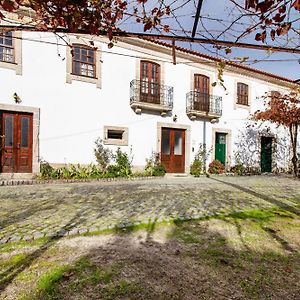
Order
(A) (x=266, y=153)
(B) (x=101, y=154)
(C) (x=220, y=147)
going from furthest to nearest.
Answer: (A) (x=266, y=153) < (C) (x=220, y=147) < (B) (x=101, y=154)

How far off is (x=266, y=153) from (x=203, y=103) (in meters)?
6.75

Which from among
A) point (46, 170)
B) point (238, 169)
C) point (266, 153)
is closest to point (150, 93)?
point (46, 170)

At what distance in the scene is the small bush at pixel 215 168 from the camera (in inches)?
566

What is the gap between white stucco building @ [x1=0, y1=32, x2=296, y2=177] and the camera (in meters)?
10.0

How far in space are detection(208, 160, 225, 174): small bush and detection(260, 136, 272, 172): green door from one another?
4688mm

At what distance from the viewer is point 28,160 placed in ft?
33.6

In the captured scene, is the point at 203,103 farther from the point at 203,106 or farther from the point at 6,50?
the point at 6,50

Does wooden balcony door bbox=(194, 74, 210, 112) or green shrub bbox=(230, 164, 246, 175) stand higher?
wooden balcony door bbox=(194, 74, 210, 112)

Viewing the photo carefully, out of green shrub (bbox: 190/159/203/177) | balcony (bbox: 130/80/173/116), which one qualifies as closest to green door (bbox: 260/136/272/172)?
green shrub (bbox: 190/159/203/177)

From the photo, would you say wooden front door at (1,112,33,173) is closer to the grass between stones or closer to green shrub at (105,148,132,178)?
green shrub at (105,148,132,178)

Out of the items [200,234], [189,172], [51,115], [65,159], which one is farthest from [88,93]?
[200,234]

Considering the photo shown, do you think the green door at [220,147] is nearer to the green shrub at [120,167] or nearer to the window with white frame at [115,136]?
the green shrub at [120,167]

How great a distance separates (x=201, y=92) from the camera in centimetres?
1452

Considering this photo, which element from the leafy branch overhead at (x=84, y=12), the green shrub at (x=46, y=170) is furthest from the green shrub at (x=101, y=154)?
the leafy branch overhead at (x=84, y=12)
